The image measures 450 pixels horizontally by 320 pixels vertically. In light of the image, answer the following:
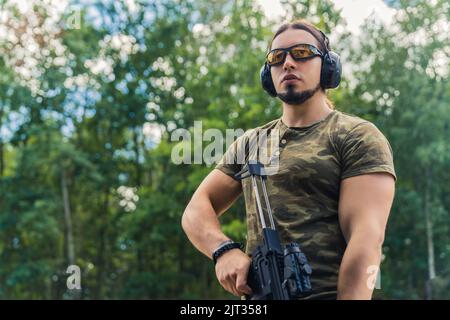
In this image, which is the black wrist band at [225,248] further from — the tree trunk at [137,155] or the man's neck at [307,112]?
the tree trunk at [137,155]

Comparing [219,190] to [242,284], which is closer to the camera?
[242,284]

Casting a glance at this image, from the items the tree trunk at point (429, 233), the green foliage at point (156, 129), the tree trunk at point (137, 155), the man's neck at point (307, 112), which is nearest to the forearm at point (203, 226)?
the man's neck at point (307, 112)

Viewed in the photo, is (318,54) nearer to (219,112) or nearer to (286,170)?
(286,170)

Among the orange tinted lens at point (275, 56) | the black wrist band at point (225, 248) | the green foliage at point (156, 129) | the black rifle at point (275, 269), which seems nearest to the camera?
the black rifle at point (275, 269)

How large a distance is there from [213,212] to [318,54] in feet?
1.80

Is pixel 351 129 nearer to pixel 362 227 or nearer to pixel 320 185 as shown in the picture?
pixel 320 185

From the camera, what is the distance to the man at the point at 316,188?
154 centimetres

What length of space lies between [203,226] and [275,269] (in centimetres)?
36

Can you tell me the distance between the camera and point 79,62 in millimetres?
22156

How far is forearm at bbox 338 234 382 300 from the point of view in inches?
59.2

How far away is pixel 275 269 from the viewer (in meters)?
1.51

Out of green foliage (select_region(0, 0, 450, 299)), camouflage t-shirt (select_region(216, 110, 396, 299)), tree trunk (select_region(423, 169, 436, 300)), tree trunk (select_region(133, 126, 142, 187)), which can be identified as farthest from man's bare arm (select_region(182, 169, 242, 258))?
tree trunk (select_region(133, 126, 142, 187))

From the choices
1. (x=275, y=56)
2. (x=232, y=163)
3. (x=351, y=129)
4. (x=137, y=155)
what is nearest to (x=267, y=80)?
(x=275, y=56)

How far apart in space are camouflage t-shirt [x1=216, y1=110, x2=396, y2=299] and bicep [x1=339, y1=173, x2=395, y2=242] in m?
0.02
